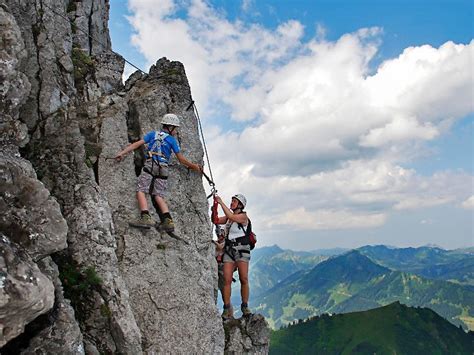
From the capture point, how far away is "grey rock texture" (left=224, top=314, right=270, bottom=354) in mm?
19984

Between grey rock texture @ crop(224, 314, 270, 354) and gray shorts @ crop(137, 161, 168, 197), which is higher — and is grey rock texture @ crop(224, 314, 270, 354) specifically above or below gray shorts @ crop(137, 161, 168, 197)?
below

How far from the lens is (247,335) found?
20.6 metres

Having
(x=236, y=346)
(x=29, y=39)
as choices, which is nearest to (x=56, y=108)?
(x=29, y=39)

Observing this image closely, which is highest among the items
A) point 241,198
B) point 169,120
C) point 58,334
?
point 169,120

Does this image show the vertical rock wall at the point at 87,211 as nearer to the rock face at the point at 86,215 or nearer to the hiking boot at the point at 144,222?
the rock face at the point at 86,215

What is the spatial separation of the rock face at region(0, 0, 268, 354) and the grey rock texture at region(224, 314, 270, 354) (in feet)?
0.31

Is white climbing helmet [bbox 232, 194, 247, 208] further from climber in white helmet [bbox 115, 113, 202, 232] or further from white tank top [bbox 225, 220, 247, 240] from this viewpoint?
climber in white helmet [bbox 115, 113, 202, 232]

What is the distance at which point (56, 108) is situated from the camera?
55.4 ft

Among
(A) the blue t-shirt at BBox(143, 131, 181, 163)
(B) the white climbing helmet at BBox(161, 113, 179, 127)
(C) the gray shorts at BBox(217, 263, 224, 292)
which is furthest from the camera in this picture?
(C) the gray shorts at BBox(217, 263, 224, 292)

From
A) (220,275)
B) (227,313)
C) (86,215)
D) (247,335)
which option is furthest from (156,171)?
(247,335)

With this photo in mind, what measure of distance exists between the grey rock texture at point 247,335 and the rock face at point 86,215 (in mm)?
94

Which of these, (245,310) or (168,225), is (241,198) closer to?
(168,225)

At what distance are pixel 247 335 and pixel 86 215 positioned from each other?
1057 centimetres

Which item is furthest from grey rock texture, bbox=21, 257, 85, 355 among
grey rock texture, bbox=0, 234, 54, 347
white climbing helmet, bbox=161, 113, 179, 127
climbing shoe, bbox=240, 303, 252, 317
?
climbing shoe, bbox=240, 303, 252, 317
